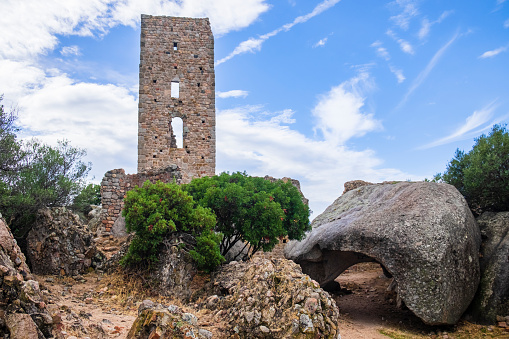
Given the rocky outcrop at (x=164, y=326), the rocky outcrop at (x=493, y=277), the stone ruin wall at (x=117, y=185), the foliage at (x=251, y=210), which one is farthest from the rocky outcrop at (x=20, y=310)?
the stone ruin wall at (x=117, y=185)

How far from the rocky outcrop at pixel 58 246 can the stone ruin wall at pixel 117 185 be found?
296 cm

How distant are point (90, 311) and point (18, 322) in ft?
11.9

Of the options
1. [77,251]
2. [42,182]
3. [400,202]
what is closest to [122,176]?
[42,182]

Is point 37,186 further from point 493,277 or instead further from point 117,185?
point 493,277

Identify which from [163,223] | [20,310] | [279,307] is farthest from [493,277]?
[20,310]

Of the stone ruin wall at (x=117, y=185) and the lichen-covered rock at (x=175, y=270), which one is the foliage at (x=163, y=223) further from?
the stone ruin wall at (x=117, y=185)

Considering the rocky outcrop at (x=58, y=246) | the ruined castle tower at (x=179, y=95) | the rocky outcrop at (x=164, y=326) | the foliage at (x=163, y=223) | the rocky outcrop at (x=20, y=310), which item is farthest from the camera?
the ruined castle tower at (x=179, y=95)

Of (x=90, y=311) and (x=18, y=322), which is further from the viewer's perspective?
(x=90, y=311)

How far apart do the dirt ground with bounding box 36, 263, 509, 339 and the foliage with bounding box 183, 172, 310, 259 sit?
2724 mm

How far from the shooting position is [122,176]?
16.4 meters

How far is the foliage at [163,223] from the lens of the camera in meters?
10.8

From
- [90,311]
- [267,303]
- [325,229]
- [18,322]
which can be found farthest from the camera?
[325,229]

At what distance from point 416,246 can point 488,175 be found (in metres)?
4.63

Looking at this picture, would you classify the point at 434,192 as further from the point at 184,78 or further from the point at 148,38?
the point at 148,38
